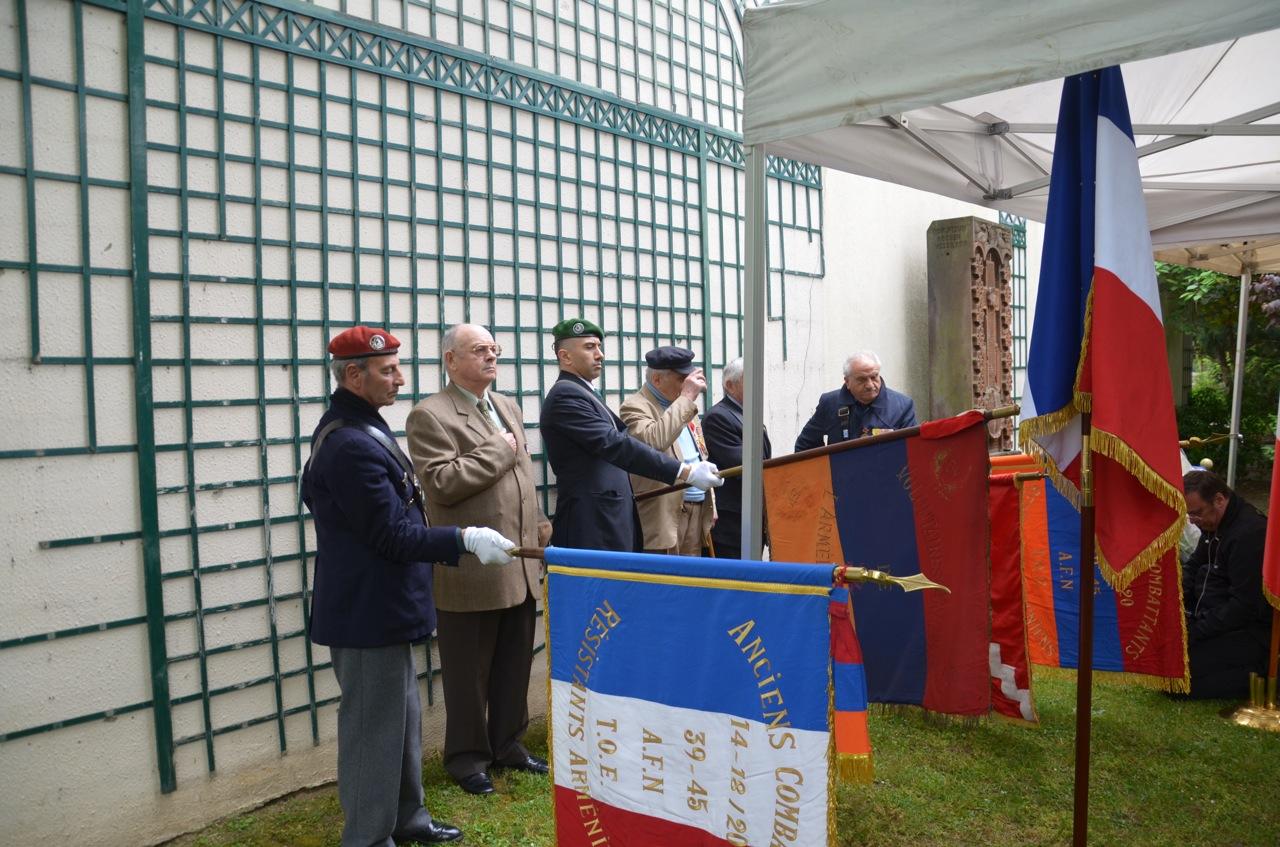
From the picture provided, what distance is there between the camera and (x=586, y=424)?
154 inches

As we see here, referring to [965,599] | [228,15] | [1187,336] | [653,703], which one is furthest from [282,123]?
[1187,336]

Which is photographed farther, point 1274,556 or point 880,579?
point 1274,556

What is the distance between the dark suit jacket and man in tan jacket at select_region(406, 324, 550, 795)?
1.46m

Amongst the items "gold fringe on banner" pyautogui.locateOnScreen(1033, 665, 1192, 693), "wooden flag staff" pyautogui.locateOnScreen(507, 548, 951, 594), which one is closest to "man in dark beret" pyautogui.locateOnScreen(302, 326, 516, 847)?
"wooden flag staff" pyautogui.locateOnScreen(507, 548, 951, 594)

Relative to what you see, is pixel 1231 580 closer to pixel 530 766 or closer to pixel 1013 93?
pixel 1013 93

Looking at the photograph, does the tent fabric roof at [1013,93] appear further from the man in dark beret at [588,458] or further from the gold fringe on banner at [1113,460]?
the man in dark beret at [588,458]

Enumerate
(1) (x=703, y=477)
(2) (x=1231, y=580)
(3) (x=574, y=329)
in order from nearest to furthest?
(1) (x=703, y=477) < (3) (x=574, y=329) < (2) (x=1231, y=580)

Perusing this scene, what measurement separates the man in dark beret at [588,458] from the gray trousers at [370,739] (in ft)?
3.82

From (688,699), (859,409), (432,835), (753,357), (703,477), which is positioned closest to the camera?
(688,699)

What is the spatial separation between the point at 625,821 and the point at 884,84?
1895mm

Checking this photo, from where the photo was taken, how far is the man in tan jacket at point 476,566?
3559mm

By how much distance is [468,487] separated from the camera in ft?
11.5

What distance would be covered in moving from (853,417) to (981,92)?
3.07 m

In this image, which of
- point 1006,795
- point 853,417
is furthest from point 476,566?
point 853,417
